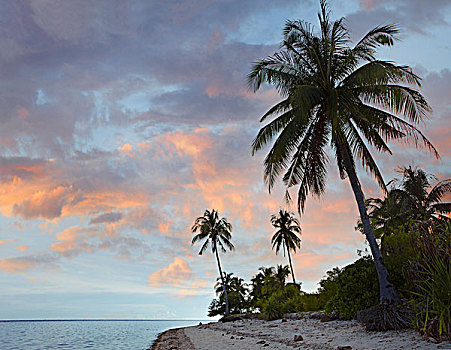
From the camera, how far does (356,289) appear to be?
47.2ft

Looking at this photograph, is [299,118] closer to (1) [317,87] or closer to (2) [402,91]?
(1) [317,87]

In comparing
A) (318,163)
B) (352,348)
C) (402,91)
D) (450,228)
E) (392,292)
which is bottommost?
(352,348)

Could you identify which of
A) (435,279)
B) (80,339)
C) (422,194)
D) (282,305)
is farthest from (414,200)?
(80,339)

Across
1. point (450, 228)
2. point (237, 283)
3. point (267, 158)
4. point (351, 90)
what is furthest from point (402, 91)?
point (237, 283)

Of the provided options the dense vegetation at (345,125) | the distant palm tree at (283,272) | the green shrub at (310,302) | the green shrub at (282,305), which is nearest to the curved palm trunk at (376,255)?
the dense vegetation at (345,125)

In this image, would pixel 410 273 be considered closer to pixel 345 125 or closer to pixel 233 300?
pixel 345 125

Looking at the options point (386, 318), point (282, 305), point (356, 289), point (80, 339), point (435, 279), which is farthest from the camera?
point (80, 339)

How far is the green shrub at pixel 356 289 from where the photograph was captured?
1401 cm

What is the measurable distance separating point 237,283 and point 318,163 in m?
47.4

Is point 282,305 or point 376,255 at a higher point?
point 376,255

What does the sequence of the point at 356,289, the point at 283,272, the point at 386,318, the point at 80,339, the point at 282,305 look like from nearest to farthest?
1. the point at 386,318
2. the point at 356,289
3. the point at 282,305
4. the point at 80,339
5. the point at 283,272

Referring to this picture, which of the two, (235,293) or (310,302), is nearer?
(310,302)

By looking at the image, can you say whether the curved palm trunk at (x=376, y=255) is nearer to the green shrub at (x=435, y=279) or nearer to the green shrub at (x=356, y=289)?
the green shrub at (x=356, y=289)

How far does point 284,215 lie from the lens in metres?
46.8
